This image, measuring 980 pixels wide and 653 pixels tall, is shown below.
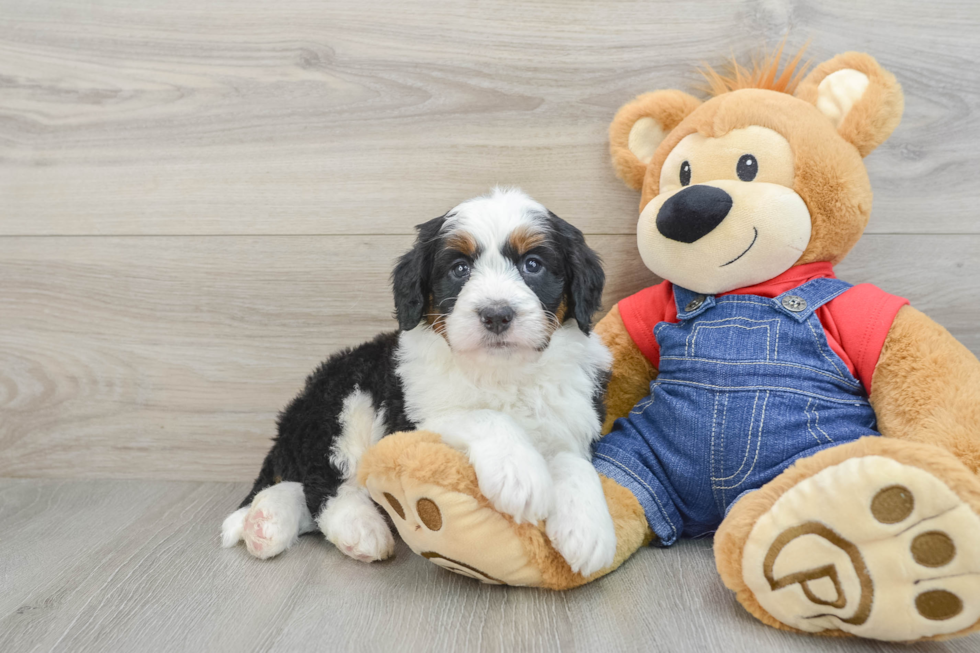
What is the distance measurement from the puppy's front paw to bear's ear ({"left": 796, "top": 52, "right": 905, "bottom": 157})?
1038mm

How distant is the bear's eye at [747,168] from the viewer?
147 cm

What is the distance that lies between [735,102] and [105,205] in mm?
1788

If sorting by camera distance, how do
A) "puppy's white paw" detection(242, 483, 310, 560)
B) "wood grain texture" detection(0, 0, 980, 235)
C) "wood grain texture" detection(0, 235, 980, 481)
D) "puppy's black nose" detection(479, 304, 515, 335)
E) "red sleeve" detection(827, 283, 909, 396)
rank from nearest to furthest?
"puppy's black nose" detection(479, 304, 515, 335)
"red sleeve" detection(827, 283, 909, 396)
"puppy's white paw" detection(242, 483, 310, 560)
"wood grain texture" detection(0, 0, 980, 235)
"wood grain texture" detection(0, 235, 980, 481)

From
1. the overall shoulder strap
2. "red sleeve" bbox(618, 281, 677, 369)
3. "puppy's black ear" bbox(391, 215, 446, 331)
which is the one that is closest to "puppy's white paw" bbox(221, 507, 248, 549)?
"puppy's black ear" bbox(391, 215, 446, 331)

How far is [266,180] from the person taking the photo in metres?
1.98

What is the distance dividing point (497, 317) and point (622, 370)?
56 centimetres

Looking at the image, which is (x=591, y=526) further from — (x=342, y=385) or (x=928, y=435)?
(x=342, y=385)

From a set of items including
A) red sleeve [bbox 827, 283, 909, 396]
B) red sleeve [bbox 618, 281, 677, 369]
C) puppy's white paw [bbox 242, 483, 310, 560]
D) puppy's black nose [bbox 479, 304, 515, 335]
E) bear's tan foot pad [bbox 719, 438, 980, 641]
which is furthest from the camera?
red sleeve [bbox 618, 281, 677, 369]

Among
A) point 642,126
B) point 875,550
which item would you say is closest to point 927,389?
point 875,550

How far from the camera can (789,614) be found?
3.54 ft

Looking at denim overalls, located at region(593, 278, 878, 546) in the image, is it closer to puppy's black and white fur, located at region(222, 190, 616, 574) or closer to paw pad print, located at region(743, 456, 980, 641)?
puppy's black and white fur, located at region(222, 190, 616, 574)

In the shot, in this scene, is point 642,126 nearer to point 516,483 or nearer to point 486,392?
point 486,392

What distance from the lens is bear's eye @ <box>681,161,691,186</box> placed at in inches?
60.9

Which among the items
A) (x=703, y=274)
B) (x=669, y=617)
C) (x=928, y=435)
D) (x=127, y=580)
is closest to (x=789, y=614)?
(x=669, y=617)
